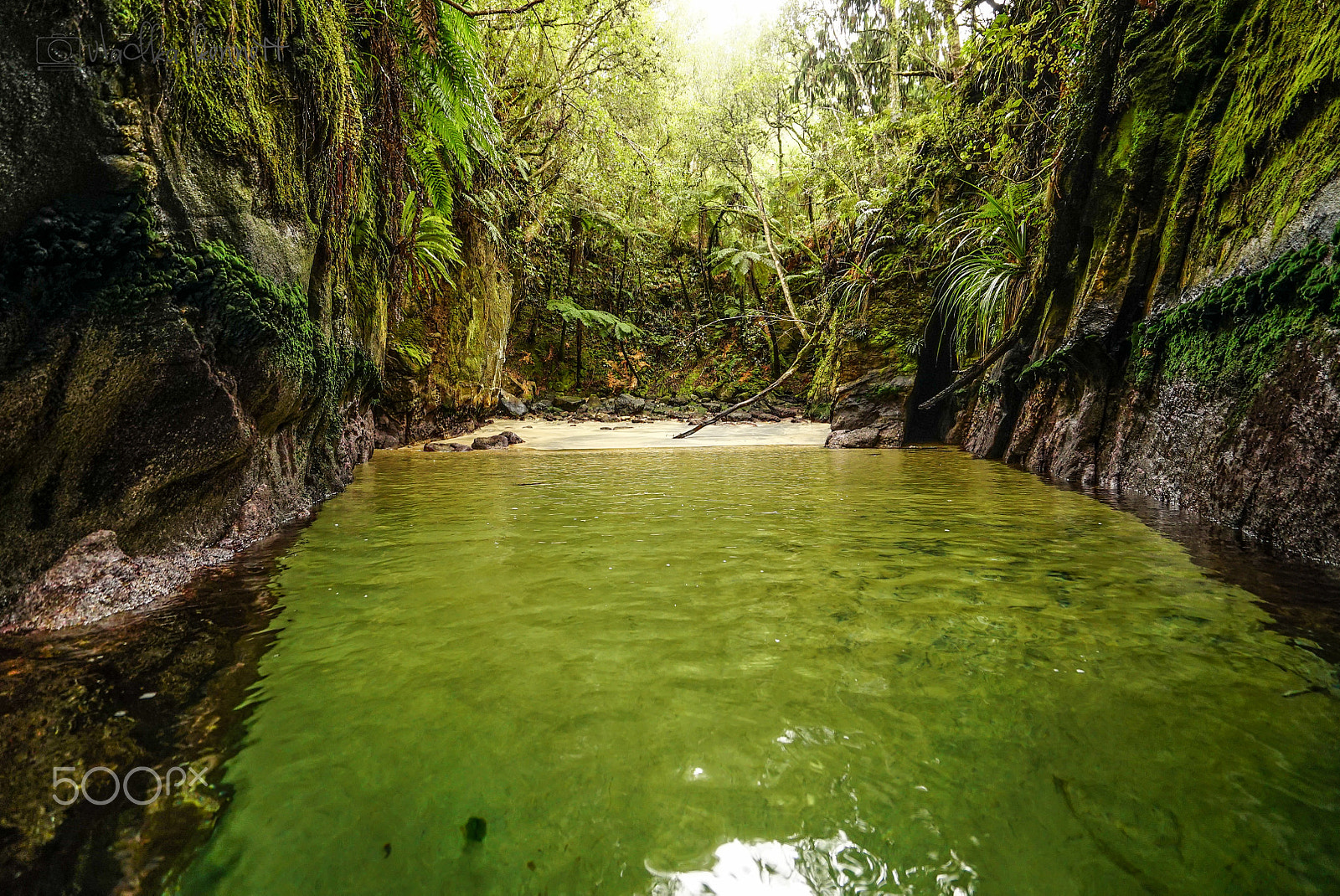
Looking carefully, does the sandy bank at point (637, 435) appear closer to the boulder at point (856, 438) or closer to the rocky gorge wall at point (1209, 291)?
the boulder at point (856, 438)

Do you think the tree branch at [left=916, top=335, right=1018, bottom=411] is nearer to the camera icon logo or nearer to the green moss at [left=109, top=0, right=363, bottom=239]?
the green moss at [left=109, top=0, right=363, bottom=239]

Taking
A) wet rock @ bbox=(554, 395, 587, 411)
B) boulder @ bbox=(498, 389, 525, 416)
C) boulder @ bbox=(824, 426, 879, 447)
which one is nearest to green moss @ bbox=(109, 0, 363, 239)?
boulder @ bbox=(824, 426, 879, 447)

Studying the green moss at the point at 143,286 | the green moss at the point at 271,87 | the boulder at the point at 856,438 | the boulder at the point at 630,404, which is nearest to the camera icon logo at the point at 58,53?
the green moss at the point at 271,87

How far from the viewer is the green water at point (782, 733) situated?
832 mm

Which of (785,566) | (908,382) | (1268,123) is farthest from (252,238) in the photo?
(908,382)

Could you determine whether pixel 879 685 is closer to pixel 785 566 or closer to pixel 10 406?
pixel 785 566

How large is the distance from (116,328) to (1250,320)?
4471 millimetres

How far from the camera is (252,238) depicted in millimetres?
2275

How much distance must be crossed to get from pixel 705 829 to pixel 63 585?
2017mm

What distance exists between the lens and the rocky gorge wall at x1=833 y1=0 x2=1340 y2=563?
7.30ft

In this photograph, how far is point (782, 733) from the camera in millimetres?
1121

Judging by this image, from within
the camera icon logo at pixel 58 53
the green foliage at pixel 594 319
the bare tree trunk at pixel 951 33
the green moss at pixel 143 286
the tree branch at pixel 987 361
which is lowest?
the green moss at pixel 143 286

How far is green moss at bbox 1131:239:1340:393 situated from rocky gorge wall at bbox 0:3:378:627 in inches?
159

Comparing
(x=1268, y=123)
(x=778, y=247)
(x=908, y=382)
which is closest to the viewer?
(x=1268, y=123)
